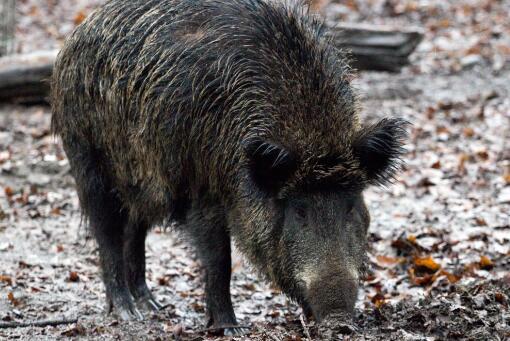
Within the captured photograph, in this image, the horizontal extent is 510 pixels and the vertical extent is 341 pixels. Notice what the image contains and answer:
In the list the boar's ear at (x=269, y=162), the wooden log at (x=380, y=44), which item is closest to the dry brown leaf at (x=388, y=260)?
the boar's ear at (x=269, y=162)

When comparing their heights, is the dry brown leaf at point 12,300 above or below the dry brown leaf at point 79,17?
below

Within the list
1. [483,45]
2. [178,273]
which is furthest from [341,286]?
[483,45]

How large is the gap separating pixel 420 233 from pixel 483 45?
778cm

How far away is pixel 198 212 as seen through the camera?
19.1ft

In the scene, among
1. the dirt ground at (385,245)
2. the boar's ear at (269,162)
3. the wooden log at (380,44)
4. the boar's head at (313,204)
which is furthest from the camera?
the wooden log at (380,44)

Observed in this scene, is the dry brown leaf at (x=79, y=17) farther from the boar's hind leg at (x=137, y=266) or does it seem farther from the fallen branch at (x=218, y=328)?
the fallen branch at (x=218, y=328)

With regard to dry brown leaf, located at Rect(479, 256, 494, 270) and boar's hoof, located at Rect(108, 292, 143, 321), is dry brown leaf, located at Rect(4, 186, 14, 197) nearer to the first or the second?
boar's hoof, located at Rect(108, 292, 143, 321)

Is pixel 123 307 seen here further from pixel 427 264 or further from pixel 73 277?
pixel 427 264

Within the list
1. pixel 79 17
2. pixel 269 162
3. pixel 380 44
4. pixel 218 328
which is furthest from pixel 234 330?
pixel 79 17

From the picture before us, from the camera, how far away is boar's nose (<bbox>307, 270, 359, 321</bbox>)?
4539 millimetres

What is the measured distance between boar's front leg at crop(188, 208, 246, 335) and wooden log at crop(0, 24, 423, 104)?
5973 mm

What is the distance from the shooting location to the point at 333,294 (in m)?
4.56

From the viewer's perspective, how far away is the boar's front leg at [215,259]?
5.79 meters

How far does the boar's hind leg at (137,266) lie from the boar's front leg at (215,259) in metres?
1.10
